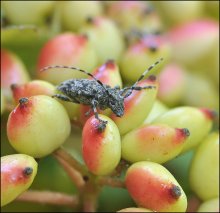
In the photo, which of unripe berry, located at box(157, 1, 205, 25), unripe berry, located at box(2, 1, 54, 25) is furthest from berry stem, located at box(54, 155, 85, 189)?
unripe berry, located at box(157, 1, 205, 25)

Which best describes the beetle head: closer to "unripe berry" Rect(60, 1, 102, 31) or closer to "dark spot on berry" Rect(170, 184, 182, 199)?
"dark spot on berry" Rect(170, 184, 182, 199)

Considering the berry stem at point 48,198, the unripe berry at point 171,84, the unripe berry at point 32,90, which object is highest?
the unripe berry at point 32,90

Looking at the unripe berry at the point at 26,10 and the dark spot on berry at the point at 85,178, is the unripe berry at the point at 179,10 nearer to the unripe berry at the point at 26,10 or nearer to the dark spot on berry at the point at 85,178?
the unripe berry at the point at 26,10

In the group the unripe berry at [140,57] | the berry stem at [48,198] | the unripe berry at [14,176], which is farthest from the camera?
the unripe berry at [140,57]

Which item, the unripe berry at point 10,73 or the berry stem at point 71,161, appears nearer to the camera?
the berry stem at point 71,161

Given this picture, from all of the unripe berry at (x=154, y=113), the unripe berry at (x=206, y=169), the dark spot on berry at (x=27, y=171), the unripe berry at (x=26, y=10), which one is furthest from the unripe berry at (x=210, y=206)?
the unripe berry at (x=26, y=10)

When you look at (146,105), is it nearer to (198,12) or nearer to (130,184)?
(130,184)

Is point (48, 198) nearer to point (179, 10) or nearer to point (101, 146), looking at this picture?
point (101, 146)
